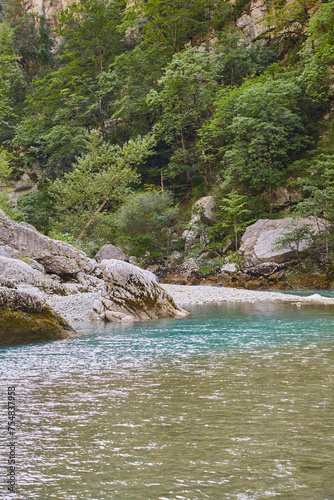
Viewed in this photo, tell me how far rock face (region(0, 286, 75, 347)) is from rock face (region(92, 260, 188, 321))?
141 inches

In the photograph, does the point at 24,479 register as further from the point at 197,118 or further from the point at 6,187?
the point at 6,187

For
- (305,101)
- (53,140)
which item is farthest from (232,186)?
(53,140)


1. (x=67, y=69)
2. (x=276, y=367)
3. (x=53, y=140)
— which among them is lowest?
(x=276, y=367)

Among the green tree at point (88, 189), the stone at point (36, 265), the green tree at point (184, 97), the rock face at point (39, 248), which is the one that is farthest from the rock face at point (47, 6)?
the stone at point (36, 265)

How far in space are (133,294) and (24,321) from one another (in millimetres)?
4924

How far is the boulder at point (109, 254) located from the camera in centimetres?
2950

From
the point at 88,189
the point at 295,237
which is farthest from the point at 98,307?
the point at 88,189

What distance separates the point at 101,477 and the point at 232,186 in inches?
1165

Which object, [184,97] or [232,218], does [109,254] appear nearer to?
[232,218]

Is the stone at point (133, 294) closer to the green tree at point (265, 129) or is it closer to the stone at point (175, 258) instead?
the green tree at point (265, 129)

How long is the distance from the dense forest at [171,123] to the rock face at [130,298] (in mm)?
11597

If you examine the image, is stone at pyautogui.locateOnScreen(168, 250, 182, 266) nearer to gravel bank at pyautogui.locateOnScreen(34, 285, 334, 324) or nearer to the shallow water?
gravel bank at pyautogui.locateOnScreen(34, 285, 334, 324)

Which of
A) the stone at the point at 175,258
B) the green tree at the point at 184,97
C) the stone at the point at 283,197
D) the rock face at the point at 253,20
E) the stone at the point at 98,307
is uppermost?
the rock face at the point at 253,20

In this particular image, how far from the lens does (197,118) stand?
3703cm
